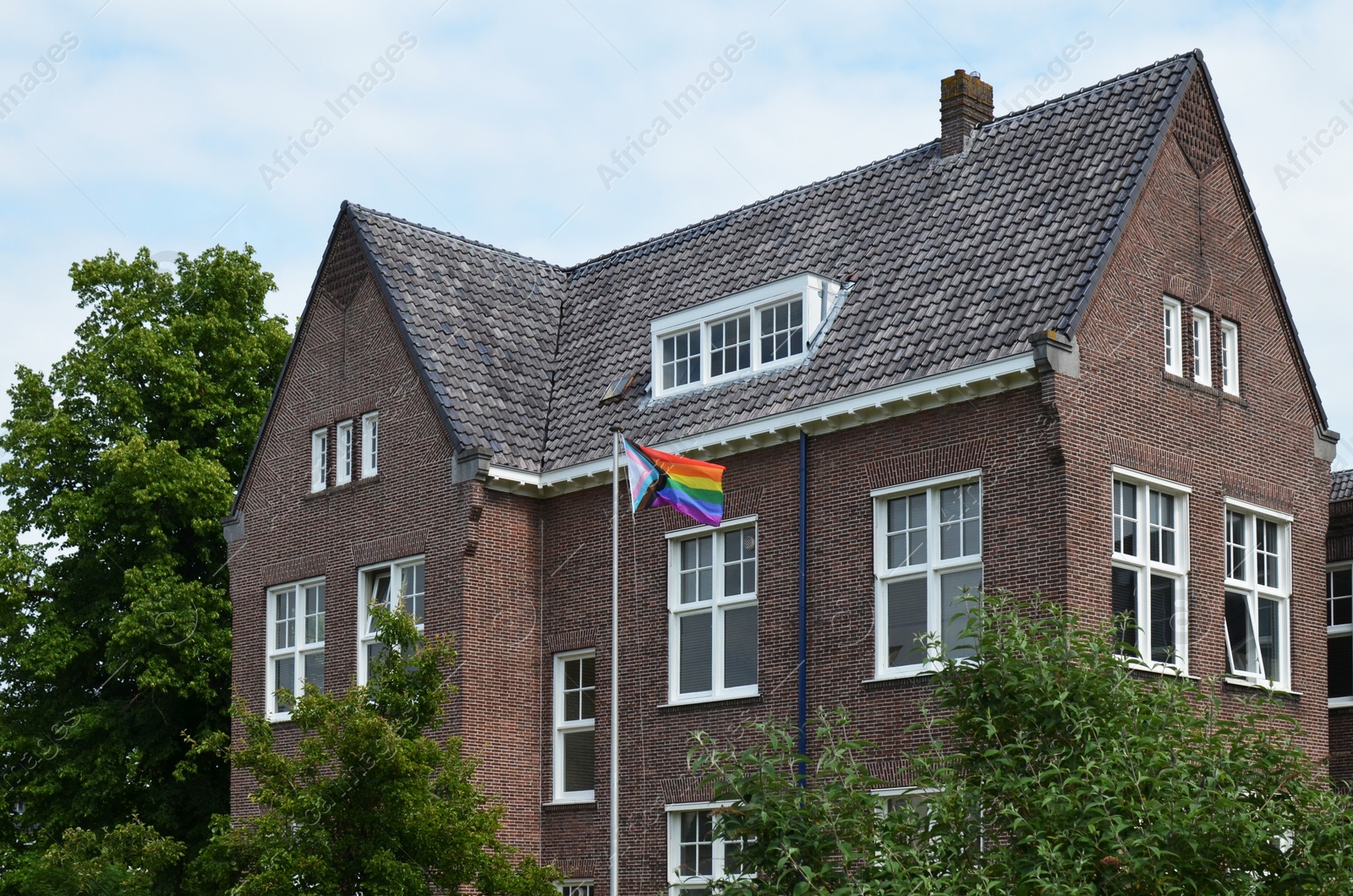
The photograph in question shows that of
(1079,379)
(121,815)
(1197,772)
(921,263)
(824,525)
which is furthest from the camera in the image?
(121,815)

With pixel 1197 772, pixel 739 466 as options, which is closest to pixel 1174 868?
pixel 1197 772

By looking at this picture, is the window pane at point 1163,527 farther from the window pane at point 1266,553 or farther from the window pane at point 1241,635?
the window pane at point 1266,553

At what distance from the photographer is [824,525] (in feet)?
75.0

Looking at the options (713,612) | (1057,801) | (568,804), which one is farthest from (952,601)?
(568,804)

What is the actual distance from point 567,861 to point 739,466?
21.4 ft

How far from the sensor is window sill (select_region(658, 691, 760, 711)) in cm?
2336

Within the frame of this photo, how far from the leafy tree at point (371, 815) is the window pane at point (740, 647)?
4321 mm

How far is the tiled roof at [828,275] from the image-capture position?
22.5 m

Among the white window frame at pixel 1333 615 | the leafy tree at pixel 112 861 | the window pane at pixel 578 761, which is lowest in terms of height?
the leafy tree at pixel 112 861

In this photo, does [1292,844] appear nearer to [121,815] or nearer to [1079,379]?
[1079,379]

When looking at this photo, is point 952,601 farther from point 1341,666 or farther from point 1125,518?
point 1341,666

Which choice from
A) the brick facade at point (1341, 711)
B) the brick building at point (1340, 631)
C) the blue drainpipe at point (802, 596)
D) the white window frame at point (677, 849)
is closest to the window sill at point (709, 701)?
the blue drainpipe at point (802, 596)

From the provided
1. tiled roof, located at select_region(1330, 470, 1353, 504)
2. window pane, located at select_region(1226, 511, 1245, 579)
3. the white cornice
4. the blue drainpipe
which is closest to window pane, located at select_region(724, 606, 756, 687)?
the blue drainpipe

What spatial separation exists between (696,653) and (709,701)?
87cm
